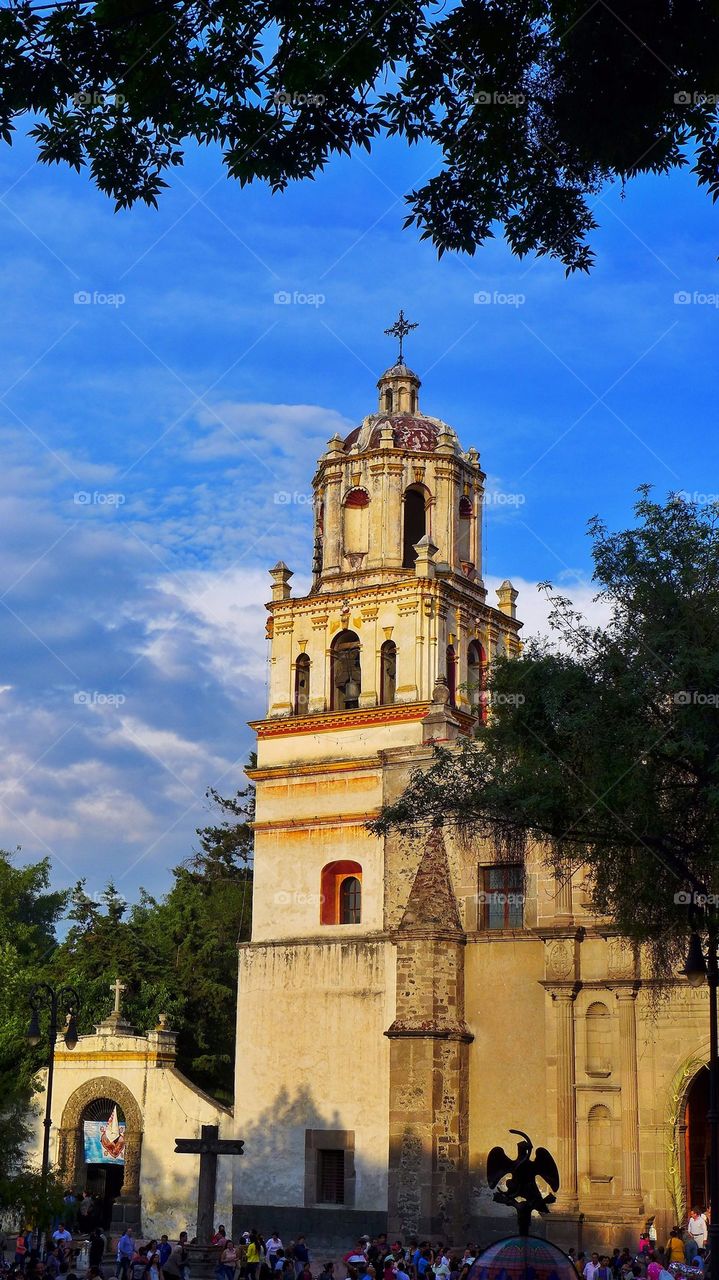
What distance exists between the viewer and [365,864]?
30750mm

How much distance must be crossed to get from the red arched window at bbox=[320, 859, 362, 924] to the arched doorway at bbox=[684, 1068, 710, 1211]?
25.3ft

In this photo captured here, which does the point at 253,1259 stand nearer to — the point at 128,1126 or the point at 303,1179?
the point at 303,1179

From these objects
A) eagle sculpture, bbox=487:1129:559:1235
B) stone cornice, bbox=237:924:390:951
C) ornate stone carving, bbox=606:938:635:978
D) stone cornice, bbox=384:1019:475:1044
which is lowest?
eagle sculpture, bbox=487:1129:559:1235

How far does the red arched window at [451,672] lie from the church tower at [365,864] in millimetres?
58

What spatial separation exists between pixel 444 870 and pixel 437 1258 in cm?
846

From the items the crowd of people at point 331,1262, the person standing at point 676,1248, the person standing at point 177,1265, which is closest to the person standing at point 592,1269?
the crowd of people at point 331,1262

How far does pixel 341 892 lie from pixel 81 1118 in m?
8.34

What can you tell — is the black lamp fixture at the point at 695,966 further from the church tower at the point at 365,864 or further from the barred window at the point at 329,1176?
the barred window at the point at 329,1176

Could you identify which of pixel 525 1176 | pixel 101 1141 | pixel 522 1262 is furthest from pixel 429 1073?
pixel 522 1262

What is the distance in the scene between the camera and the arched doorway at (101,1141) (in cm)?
3322

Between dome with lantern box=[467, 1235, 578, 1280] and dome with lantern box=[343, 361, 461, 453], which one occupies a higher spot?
dome with lantern box=[343, 361, 461, 453]

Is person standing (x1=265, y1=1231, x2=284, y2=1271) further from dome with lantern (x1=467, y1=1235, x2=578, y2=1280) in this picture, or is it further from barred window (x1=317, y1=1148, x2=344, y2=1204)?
dome with lantern (x1=467, y1=1235, x2=578, y2=1280)

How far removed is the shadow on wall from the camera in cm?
2845

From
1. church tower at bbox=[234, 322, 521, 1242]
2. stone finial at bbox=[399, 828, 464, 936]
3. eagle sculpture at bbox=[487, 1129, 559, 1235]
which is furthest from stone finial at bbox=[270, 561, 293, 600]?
eagle sculpture at bbox=[487, 1129, 559, 1235]
